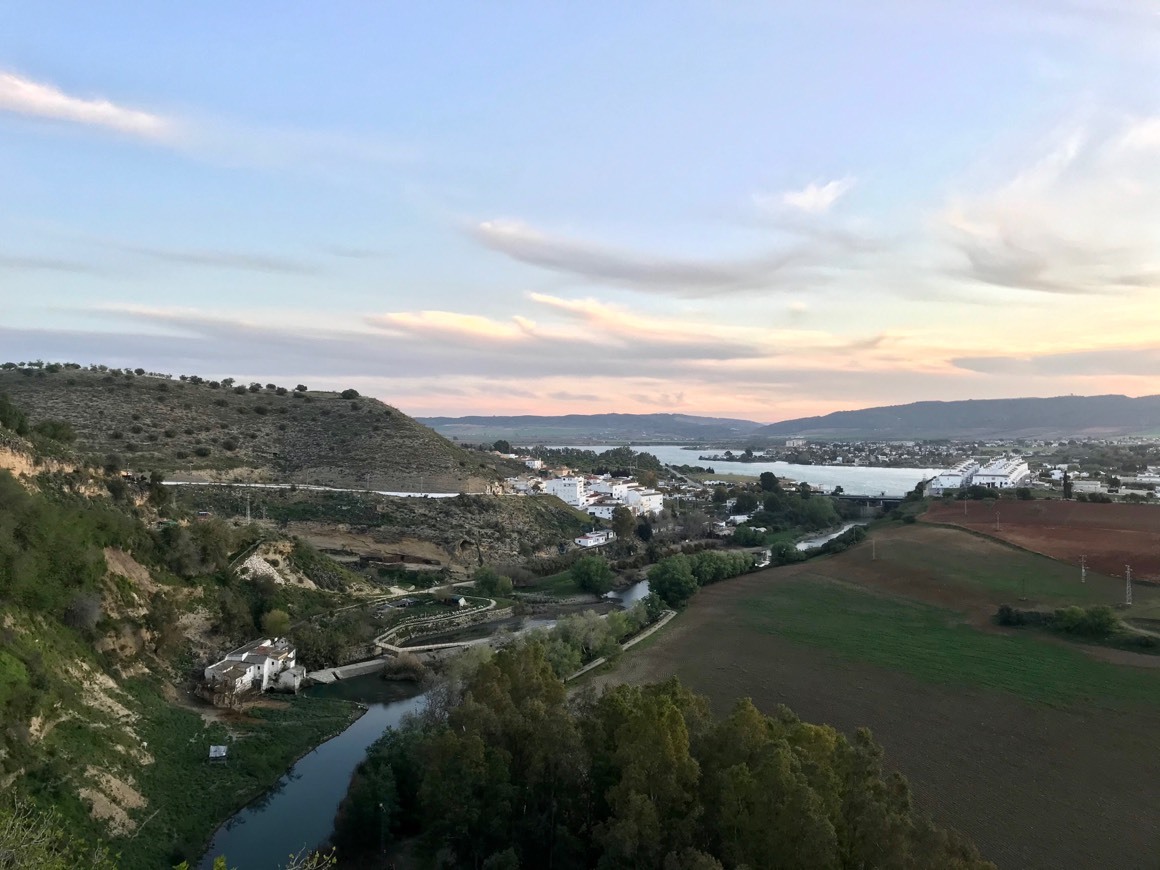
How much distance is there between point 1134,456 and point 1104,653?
374 ft

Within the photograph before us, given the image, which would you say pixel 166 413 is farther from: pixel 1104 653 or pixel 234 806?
pixel 1104 653

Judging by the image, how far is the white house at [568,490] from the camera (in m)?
77.2

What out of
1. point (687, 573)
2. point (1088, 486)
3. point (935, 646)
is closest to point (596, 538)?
point (687, 573)

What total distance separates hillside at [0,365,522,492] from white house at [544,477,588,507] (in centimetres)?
700

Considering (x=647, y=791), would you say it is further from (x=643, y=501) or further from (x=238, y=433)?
(x=643, y=501)

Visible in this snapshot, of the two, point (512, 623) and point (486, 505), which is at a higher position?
point (486, 505)

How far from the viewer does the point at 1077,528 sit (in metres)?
52.0

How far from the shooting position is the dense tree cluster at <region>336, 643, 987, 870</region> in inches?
457

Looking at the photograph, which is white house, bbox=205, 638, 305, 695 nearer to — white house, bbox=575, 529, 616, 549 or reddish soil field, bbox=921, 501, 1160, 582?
white house, bbox=575, 529, 616, 549

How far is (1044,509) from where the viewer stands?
193 ft

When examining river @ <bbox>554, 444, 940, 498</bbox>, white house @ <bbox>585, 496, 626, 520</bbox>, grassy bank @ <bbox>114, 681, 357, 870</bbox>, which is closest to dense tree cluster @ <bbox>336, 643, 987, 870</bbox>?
grassy bank @ <bbox>114, 681, 357, 870</bbox>

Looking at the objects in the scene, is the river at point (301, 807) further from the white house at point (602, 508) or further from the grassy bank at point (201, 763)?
the white house at point (602, 508)

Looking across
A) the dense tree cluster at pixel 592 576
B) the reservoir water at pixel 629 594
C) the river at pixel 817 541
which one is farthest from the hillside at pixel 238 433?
the river at pixel 817 541

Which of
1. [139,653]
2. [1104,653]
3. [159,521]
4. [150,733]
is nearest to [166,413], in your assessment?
[159,521]
